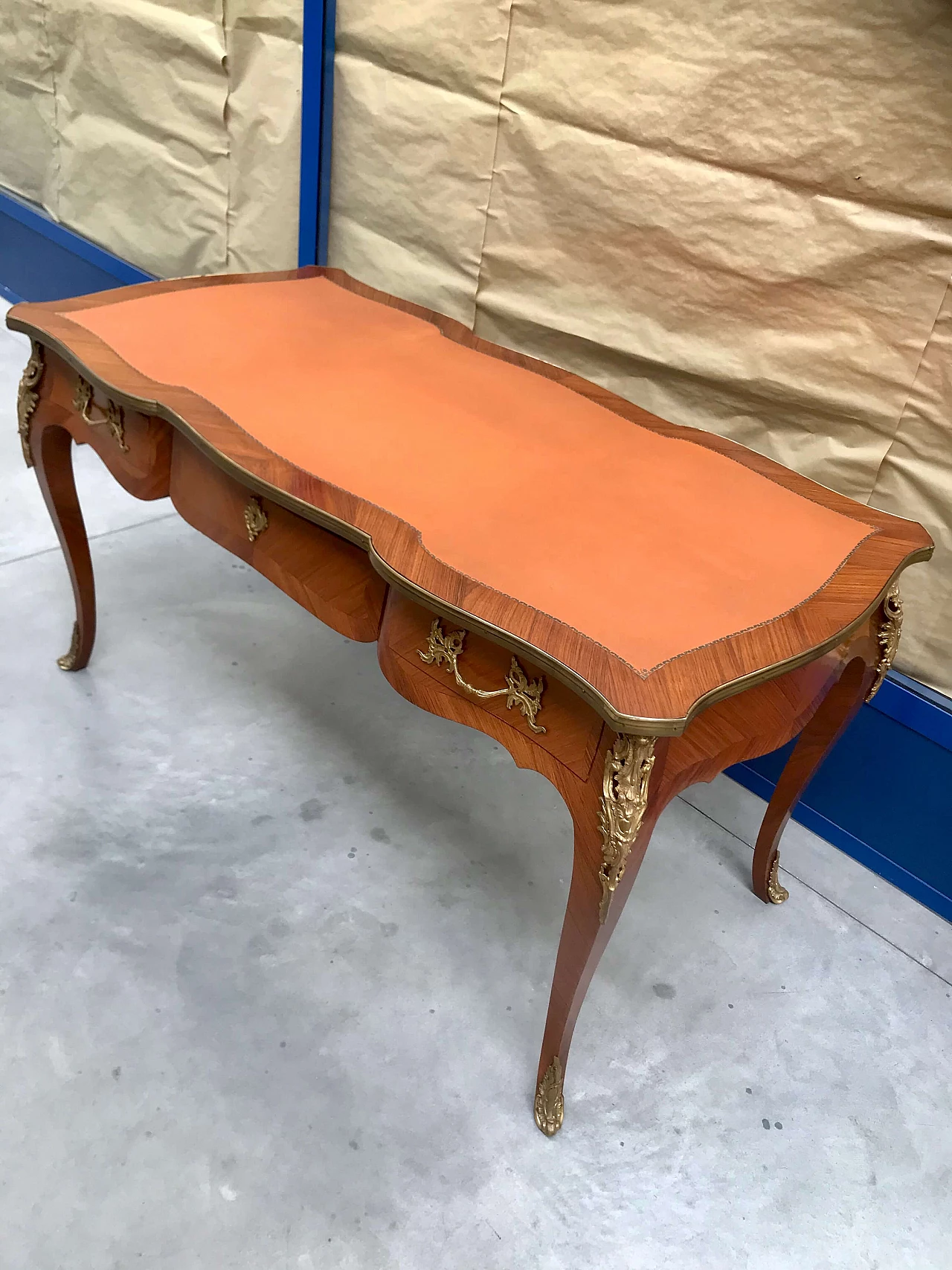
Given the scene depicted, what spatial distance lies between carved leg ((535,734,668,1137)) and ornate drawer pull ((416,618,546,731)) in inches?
3.9

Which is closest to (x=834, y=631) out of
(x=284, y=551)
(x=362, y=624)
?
(x=362, y=624)

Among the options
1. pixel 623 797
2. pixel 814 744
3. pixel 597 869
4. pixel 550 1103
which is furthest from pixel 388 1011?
pixel 814 744

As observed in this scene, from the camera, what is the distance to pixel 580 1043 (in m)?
1.47

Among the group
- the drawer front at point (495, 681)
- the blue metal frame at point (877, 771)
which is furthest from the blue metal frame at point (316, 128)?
the drawer front at point (495, 681)

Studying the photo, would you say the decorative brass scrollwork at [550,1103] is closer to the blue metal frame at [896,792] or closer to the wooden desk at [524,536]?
the wooden desk at [524,536]

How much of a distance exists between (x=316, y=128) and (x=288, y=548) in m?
1.29

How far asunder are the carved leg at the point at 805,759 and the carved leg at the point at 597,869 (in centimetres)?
48

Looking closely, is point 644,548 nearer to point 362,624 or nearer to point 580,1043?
point 362,624

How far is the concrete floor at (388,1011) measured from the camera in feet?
4.06

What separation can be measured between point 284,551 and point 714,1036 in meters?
0.98

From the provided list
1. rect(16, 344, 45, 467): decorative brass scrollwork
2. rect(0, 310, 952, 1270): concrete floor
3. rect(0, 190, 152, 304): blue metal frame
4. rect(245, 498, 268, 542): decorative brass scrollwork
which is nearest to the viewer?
rect(0, 310, 952, 1270): concrete floor

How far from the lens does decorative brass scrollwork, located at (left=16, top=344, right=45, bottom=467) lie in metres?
1.62

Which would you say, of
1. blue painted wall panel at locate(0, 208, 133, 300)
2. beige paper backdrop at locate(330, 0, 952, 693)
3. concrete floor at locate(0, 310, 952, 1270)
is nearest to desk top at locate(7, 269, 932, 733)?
beige paper backdrop at locate(330, 0, 952, 693)

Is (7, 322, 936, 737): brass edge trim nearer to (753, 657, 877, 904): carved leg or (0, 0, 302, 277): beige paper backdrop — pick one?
(753, 657, 877, 904): carved leg
